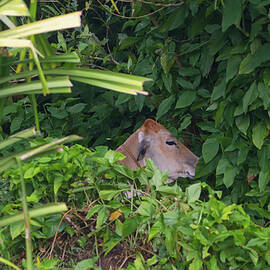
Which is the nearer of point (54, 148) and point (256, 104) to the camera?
point (54, 148)

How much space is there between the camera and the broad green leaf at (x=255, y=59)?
2.20 metres

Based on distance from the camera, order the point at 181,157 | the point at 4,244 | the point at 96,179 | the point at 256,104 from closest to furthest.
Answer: the point at 4,244 < the point at 96,179 < the point at 256,104 < the point at 181,157

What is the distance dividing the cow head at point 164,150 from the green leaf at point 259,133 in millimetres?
542

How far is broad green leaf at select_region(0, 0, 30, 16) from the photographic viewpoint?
4.21 feet

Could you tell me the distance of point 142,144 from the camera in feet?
9.24

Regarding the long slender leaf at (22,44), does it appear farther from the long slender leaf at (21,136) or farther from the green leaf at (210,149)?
the green leaf at (210,149)

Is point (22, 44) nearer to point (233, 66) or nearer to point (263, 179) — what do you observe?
point (233, 66)

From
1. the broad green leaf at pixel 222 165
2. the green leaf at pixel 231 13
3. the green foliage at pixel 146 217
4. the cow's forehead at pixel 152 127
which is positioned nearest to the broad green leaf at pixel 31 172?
the green foliage at pixel 146 217

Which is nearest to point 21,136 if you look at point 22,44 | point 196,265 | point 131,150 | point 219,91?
point 22,44

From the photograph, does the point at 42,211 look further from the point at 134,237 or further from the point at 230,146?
the point at 230,146

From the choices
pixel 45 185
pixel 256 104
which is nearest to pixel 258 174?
Answer: pixel 256 104

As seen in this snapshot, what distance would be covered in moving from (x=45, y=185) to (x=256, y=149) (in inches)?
48.3

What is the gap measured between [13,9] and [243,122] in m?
1.50

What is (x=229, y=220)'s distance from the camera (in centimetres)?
174
